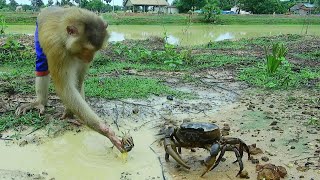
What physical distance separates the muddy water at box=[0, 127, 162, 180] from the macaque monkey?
10.3 inches

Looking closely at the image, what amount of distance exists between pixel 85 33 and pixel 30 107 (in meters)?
2.30

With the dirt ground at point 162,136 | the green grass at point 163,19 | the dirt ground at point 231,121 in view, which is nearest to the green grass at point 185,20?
the green grass at point 163,19

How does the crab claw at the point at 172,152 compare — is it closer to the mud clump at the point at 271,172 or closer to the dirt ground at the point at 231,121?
the dirt ground at the point at 231,121

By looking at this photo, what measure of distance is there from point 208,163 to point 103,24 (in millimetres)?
1874

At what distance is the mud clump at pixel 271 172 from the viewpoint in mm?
4177

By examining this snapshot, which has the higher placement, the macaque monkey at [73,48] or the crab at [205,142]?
the macaque monkey at [73,48]

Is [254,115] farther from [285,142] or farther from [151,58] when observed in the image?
[151,58]

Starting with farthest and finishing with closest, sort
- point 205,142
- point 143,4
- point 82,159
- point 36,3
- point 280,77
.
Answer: point 143,4
point 36,3
point 280,77
point 82,159
point 205,142

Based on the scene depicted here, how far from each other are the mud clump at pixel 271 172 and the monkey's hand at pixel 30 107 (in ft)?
11.2

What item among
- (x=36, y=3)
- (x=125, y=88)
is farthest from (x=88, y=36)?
(x=36, y=3)

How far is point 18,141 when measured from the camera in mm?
5281

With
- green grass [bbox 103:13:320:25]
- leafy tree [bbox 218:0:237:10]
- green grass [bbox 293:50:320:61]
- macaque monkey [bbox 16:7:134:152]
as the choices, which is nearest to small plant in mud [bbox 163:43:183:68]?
green grass [bbox 293:50:320:61]

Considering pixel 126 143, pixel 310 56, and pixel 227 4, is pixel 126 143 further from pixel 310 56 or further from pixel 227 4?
pixel 227 4

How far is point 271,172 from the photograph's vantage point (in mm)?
4203
